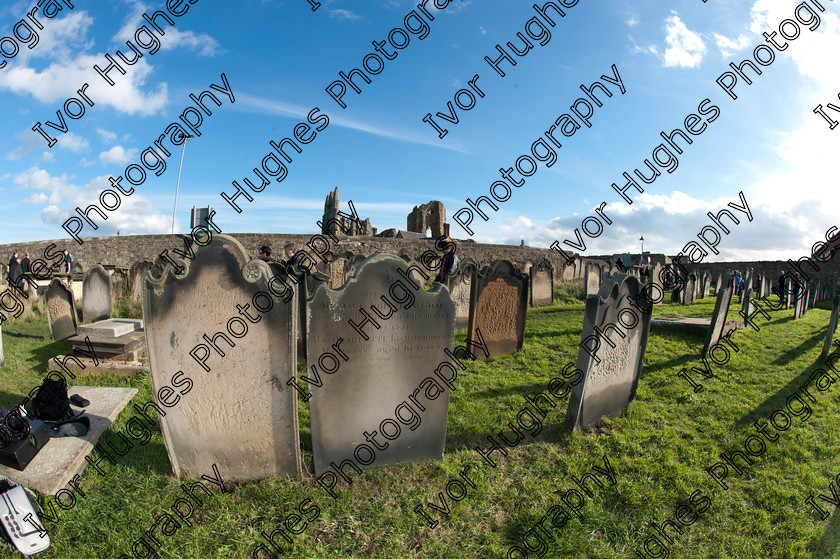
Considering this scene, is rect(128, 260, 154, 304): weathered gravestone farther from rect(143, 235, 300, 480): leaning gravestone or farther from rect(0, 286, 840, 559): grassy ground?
rect(143, 235, 300, 480): leaning gravestone

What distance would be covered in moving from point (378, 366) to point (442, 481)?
1.01 m

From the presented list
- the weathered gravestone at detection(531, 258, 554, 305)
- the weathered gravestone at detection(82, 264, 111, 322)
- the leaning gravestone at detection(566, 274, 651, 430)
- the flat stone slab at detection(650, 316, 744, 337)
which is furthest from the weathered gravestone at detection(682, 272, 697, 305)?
the weathered gravestone at detection(82, 264, 111, 322)

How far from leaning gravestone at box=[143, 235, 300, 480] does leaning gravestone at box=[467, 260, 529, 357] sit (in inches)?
138

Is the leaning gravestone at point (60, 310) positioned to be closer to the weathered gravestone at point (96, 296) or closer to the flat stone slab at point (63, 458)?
the weathered gravestone at point (96, 296)

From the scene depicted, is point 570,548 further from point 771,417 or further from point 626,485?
point 771,417

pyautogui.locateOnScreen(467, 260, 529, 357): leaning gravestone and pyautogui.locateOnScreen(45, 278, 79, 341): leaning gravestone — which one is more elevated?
pyautogui.locateOnScreen(467, 260, 529, 357): leaning gravestone

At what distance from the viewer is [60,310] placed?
22.7ft

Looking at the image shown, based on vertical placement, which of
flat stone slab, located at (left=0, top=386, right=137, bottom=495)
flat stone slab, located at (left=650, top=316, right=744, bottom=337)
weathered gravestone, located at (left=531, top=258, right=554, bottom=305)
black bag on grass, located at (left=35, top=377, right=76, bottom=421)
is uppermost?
weathered gravestone, located at (left=531, top=258, right=554, bottom=305)

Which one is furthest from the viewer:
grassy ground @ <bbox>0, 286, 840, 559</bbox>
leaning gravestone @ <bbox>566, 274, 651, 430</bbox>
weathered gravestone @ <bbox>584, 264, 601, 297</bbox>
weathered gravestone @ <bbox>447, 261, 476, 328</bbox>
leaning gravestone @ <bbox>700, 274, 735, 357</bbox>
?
weathered gravestone @ <bbox>584, 264, 601, 297</bbox>

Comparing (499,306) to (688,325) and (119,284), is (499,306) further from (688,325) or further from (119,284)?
(119,284)

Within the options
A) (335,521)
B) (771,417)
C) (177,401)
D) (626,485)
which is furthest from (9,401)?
(771,417)

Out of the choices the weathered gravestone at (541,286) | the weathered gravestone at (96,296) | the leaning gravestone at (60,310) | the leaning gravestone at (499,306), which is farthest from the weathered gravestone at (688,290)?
the leaning gravestone at (60,310)

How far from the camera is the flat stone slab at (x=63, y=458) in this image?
2799 millimetres

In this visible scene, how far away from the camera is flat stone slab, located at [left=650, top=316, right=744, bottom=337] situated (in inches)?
290
